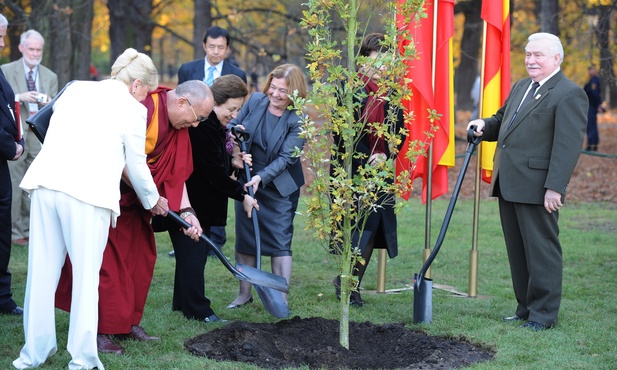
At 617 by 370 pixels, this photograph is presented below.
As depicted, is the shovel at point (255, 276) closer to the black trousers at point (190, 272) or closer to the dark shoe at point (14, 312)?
the black trousers at point (190, 272)

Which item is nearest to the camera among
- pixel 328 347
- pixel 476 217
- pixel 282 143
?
pixel 328 347

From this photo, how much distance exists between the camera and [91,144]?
4.71 meters

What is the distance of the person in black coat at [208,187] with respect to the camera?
6047 mm

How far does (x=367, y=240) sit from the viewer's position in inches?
271

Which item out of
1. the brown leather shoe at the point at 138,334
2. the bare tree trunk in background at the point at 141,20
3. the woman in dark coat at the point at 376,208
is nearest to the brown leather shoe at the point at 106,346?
the brown leather shoe at the point at 138,334

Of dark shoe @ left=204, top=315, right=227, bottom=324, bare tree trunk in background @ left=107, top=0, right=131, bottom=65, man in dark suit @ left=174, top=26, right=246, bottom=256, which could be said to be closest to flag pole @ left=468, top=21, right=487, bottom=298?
dark shoe @ left=204, top=315, right=227, bottom=324

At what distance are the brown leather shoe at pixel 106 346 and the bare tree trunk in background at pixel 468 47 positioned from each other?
55.4ft

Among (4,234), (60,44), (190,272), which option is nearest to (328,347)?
(190,272)

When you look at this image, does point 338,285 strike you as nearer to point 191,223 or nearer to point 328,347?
point 328,347

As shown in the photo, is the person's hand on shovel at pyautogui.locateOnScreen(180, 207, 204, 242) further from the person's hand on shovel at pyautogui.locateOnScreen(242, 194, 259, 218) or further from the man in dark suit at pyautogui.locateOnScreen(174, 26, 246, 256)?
the man in dark suit at pyautogui.locateOnScreen(174, 26, 246, 256)

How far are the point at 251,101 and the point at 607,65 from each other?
10.1 metres

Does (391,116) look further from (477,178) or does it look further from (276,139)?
(477,178)

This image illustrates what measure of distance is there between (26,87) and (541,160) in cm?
575

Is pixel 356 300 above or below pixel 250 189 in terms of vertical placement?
below
